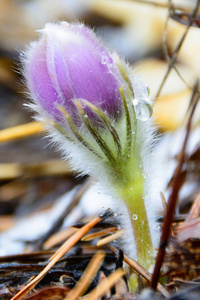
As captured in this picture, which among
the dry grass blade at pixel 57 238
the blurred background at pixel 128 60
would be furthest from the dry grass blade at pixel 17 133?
the dry grass blade at pixel 57 238

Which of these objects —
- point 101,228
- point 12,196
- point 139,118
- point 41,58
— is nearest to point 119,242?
point 101,228

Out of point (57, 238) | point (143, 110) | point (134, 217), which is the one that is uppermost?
point (143, 110)

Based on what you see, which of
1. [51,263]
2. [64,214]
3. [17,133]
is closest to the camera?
[51,263]

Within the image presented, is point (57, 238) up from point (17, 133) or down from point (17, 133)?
down

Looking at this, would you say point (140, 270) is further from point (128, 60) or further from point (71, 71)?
point (128, 60)

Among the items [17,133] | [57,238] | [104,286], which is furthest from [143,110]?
[17,133]

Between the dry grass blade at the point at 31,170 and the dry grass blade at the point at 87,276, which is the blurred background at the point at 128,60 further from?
the dry grass blade at the point at 87,276
